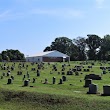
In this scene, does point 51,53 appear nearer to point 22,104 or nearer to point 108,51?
point 108,51

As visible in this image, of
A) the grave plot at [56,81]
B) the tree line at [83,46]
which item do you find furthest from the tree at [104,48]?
the grave plot at [56,81]

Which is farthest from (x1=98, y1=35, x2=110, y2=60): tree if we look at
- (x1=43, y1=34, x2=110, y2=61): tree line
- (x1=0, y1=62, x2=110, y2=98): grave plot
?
(x1=0, y1=62, x2=110, y2=98): grave plot

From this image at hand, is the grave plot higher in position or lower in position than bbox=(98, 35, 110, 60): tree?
lower

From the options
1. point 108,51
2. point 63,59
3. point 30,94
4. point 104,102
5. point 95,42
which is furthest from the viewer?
point 95,42

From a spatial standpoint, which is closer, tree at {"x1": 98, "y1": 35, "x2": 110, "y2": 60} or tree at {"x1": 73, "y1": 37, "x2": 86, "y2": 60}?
tree at {"x1": 98, "y1": 35, "x2": 110, "y2": 60}

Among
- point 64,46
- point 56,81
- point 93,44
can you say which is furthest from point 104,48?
point 56,81

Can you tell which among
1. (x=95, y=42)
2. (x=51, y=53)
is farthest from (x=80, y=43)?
(x=51, y=53)

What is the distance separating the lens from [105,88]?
67.4 feet

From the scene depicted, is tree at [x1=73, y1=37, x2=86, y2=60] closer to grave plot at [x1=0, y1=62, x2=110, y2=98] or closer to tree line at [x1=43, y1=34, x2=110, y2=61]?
tree line at [x1=43, y1=34, x2=110, y2=61]

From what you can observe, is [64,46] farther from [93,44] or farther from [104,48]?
[104,48]

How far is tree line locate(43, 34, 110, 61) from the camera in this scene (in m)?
137

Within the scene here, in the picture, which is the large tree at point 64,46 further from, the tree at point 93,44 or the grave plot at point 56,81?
the grave plot at point 56,81

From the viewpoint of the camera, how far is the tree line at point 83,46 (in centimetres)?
13712

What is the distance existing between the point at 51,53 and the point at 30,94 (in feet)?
307
